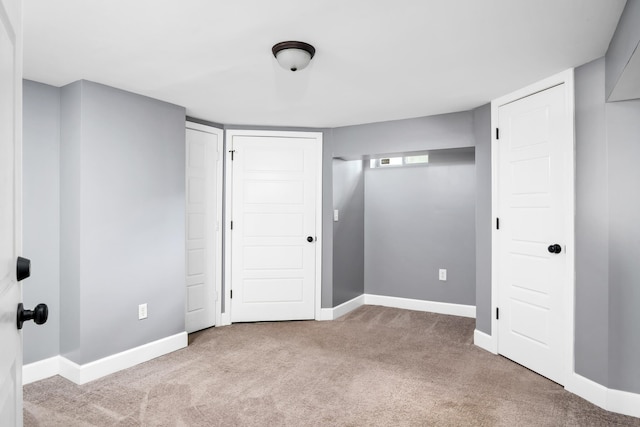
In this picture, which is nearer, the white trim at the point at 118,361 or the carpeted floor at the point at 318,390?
the carpeted floor at the point at 318,390

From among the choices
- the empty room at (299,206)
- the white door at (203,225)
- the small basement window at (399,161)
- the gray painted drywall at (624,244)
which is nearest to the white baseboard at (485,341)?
the empty room at (299,206)

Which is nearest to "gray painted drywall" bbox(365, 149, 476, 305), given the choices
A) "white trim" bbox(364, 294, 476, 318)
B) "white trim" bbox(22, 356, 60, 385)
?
"white trim" bbox(364, 294, 476, 318)

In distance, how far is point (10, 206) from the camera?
2.95 feet

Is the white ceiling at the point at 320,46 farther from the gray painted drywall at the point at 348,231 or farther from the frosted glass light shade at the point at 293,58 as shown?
the gray painted drywall at the point at 348,231

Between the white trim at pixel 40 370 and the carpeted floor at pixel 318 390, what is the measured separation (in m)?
0.06

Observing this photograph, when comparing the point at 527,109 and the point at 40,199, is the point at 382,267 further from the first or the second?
the point at 40,199

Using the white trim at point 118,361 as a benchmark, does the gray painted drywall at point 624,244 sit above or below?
above

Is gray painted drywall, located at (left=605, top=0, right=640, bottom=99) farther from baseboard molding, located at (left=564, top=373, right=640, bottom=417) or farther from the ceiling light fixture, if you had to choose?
baseboard molding, located at (left=564, top=373, right=640, bottom=417)

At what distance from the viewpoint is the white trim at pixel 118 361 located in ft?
9.09

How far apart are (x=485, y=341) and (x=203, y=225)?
2.83 m

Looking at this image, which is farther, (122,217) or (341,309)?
(341,309)

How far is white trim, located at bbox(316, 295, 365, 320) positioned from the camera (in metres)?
4.30

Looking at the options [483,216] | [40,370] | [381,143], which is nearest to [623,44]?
[483,216]

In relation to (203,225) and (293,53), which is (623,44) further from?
(203,225)
